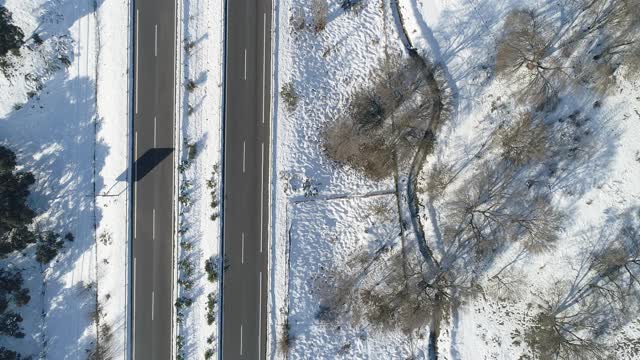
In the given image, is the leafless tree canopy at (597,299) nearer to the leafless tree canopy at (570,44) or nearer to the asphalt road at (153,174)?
the leafless tree canopy at (570,44)

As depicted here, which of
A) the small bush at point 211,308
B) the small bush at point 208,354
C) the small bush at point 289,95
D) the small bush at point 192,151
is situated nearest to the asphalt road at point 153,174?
the small bush at point 192,151

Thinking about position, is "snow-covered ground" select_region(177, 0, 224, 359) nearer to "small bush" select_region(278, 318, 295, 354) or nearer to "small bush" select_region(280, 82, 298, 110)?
"small bush" select_region(280, 82, 298, 110)

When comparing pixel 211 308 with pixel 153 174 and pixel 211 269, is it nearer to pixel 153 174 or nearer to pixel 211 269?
pixel 211 269

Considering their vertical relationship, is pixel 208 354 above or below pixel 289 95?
below

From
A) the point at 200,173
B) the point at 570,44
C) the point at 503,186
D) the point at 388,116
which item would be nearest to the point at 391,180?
the point at 388,116

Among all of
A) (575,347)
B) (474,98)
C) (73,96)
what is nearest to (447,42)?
(474,98)
